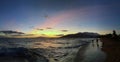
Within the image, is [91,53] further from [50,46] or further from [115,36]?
[50,46]

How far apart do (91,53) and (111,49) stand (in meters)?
0.27

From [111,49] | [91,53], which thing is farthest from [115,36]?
[91,53]

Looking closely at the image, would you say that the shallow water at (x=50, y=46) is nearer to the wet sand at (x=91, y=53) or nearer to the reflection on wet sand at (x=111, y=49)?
the wet sand at (x=91, y=53)

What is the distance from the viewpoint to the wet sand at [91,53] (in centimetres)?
284

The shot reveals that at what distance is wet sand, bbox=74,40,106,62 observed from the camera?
2.84 metres

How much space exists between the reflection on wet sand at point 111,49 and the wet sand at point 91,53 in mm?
60

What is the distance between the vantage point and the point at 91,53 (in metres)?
2.87

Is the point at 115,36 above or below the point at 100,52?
above

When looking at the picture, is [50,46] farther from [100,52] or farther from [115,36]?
[115,36]

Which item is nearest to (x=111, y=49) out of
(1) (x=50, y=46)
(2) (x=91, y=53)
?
(2) (x=91, y=53)

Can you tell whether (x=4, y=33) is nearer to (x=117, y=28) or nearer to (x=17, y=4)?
(x=17, y=4)

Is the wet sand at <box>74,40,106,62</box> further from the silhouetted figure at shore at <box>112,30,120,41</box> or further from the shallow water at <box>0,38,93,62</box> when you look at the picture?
the silhouetted figure at shore at <box>112,30,120,41</box>

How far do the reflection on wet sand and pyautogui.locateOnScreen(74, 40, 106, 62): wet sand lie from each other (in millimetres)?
60

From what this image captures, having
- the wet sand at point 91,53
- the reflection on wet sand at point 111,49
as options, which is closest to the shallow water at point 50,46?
the wet sand at point 91,53
